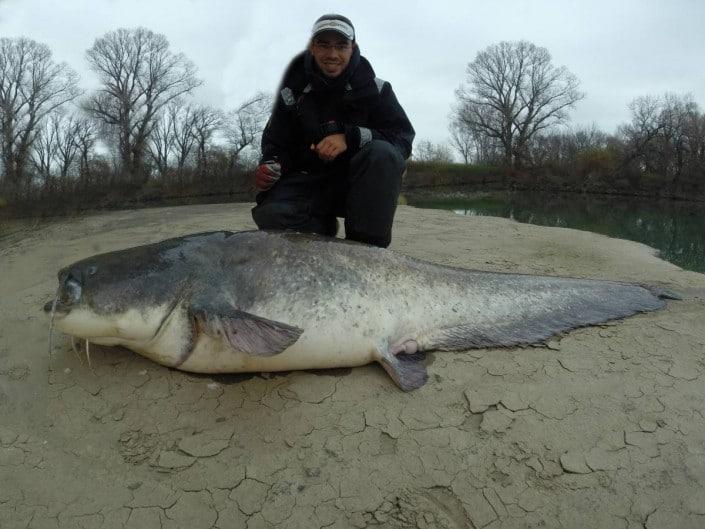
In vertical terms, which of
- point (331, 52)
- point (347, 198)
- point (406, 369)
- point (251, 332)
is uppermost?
point (331, 52)

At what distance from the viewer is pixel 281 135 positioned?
3.86 metres

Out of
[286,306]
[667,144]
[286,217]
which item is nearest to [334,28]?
[286,217]

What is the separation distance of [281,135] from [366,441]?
2770 millimetres

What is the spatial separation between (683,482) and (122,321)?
95.3 inches

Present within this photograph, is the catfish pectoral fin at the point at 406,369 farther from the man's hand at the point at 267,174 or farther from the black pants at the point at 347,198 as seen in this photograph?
the man's hand at the point at 267,174

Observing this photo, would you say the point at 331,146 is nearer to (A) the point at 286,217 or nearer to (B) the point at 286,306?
(A) the point at 286,217

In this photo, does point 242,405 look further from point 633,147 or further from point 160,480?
point 633,147

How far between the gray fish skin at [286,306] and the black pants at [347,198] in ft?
2.45

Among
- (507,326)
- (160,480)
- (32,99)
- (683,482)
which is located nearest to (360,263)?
(507,326)

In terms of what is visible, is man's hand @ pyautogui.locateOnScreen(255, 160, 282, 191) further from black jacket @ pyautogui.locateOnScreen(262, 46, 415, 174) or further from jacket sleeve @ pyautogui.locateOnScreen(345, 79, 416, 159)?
jacket sleeve @ pyautogui.locateOnScreen(345, 79, 416, 159)

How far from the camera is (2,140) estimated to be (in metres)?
28.5

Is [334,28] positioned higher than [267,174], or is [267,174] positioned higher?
[334,28]

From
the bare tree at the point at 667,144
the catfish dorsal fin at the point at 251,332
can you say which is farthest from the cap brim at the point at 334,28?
the bare tree at the point at 667,144

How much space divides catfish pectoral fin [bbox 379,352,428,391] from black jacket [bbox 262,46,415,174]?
177 cm
